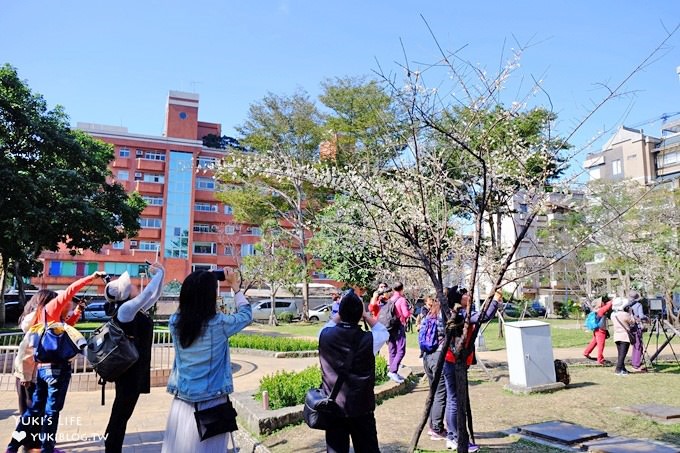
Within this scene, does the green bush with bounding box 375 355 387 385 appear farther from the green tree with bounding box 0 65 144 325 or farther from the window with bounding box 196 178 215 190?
the window with bounding box 196 178 215 190

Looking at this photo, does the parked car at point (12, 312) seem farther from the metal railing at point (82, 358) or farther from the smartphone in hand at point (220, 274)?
the smartphone in hand at point (220, 274)

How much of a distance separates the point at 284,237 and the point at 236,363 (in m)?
23.4

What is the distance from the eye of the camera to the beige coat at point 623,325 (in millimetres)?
9805

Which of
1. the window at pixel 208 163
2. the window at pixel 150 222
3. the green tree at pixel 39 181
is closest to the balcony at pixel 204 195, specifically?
the window at pixel 208 163

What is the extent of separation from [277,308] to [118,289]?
3330 centimetres

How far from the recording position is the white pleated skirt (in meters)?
3.29

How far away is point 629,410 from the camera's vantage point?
6754 mm

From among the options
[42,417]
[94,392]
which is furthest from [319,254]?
[42,417]

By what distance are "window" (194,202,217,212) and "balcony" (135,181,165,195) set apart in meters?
3.65

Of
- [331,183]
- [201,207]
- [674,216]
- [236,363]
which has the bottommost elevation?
[236,363]

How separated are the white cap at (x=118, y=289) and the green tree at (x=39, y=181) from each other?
1599 cm

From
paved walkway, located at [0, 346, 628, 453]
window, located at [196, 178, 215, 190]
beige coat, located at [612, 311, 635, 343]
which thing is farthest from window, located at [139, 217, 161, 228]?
beige coat, located at [612, 311, 635, 343]

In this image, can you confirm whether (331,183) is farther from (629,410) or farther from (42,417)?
(629,410)

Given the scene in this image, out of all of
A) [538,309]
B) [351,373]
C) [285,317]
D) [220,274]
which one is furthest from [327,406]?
[538,309]
